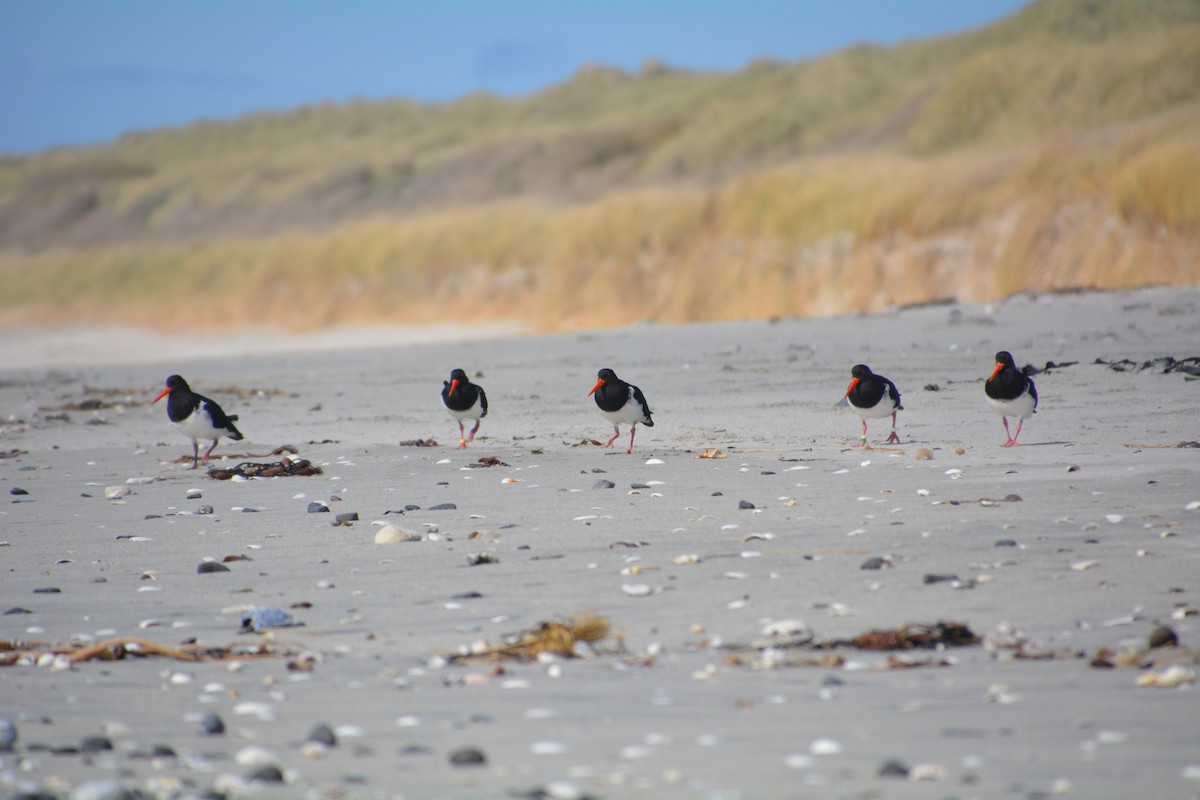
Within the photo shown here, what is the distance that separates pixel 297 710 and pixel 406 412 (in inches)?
353

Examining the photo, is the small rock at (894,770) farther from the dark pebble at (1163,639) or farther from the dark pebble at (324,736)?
the dark pebble at (324,736)

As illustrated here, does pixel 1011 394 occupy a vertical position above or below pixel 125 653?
above

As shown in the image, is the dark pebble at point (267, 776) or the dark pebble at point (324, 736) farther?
the dark pebble at point (324, 736)

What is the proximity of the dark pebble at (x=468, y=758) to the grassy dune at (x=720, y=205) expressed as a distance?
18581mm

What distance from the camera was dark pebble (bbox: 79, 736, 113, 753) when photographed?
3525mm

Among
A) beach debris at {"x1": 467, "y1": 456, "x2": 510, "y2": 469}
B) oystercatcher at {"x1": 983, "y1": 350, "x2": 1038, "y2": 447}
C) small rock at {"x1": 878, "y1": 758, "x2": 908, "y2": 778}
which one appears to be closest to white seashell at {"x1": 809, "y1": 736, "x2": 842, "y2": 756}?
small rock at {"x1": 878, "y1": 758, "x2": 908, "y2": 778}

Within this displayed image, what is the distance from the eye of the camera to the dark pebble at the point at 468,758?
3.36 meters

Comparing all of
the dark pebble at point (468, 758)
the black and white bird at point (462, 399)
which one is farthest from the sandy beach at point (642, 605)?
the black and white bird at point (462, 399)

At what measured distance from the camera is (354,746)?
3555 mm

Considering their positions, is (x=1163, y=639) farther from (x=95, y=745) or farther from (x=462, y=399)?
(x=462, y=399)

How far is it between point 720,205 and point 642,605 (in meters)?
25.7

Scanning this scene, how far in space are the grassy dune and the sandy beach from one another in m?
12.5

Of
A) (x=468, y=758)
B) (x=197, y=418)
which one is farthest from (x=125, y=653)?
(x=197, y=418)

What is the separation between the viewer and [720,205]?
30016 mm
